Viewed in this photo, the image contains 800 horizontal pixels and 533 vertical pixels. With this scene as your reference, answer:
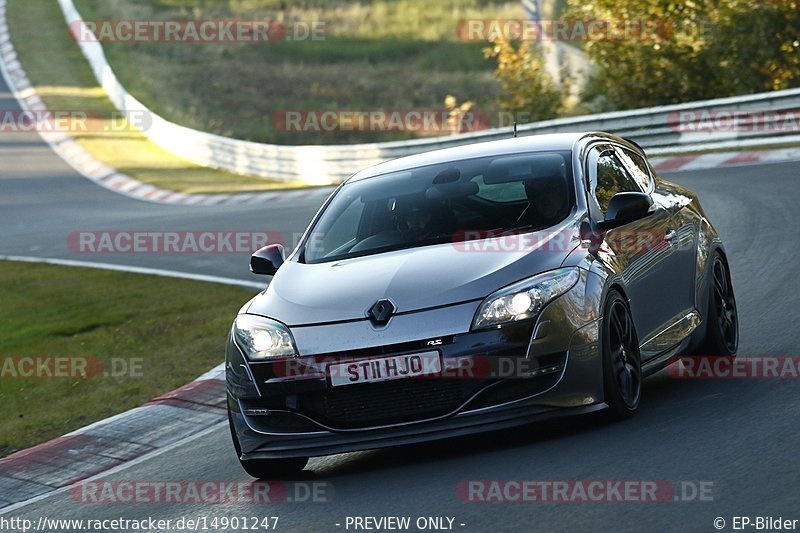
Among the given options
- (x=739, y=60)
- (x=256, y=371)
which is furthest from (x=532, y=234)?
(x=739, y=60)

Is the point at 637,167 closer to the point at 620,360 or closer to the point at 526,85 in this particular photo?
the point at 620,360

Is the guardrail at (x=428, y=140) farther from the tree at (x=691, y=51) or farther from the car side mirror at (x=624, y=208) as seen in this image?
the car side mirror at (x=624, y=208)

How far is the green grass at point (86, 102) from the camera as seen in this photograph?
95.9 feet

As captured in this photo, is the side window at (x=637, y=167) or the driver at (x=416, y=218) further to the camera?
the side window at (x=637, y=167)

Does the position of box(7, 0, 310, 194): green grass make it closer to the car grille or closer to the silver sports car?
the silver sports car

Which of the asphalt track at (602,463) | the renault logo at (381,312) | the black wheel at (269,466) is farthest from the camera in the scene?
the black wheel at (269,466)

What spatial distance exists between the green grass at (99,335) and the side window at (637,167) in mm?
3905

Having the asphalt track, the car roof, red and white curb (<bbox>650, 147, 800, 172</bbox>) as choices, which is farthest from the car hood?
red and white curb (<bbox>650, 147, 800, 172</bbox>)

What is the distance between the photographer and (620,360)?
7027mm

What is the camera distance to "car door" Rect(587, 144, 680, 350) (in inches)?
293

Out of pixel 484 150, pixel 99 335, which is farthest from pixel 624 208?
pixel 99 335

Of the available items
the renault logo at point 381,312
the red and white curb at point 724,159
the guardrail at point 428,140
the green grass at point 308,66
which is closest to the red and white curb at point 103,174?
the guardrail at point 428,140

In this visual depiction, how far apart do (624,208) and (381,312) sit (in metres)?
1.56

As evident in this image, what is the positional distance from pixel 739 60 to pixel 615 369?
62.9 feet
